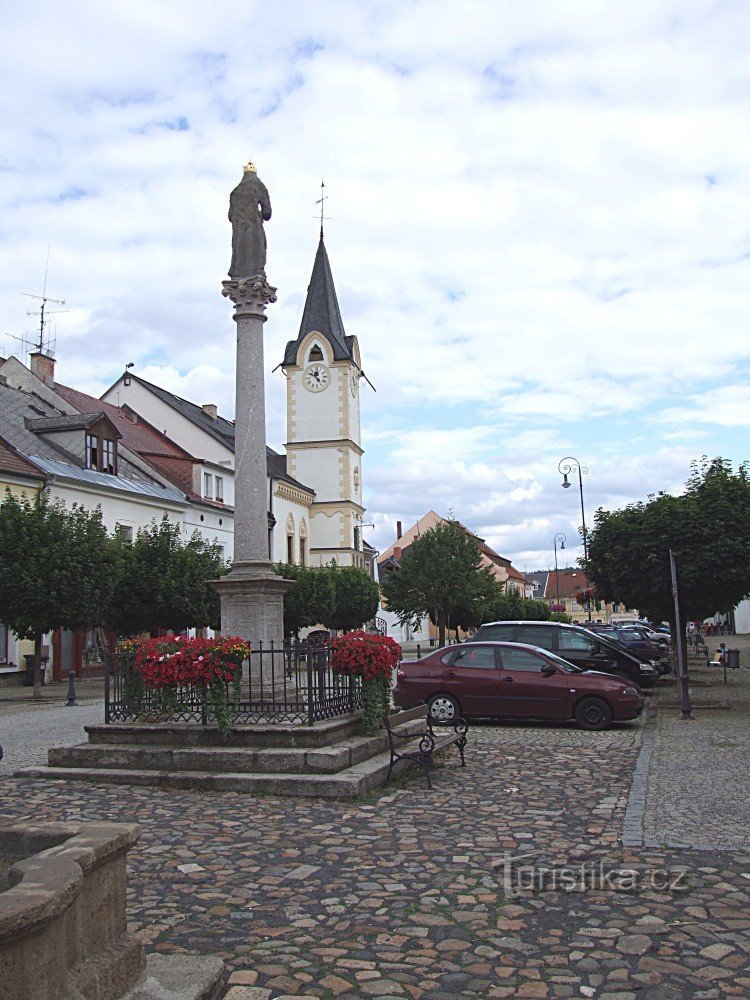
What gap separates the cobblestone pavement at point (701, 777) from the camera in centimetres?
746

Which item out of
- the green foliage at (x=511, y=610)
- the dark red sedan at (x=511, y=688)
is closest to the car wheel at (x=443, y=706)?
the dark red sedan at (x=511, y=688)

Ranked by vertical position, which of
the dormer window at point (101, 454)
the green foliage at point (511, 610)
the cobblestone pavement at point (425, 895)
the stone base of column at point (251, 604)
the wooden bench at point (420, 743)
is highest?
the dormer window at point (101, 454)

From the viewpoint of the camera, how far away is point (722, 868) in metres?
6.41

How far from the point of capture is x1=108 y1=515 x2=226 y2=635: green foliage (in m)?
26.3

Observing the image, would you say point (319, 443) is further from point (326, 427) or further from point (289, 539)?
point (289, 539)

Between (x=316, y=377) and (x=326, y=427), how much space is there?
142 inches

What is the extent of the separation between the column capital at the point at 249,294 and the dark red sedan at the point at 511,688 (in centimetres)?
630

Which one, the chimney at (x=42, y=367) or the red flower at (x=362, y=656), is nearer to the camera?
the red flower at (x=362, y=656)

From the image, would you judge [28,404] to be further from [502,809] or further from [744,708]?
[502,809]

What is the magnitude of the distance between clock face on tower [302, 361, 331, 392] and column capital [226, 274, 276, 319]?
151ft

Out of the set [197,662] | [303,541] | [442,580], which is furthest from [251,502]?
[303,541]

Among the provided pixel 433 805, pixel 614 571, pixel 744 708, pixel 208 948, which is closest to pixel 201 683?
pixel 433 805

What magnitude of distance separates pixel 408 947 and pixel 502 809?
366cm

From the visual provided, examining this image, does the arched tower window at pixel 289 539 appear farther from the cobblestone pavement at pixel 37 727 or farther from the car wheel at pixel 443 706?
the car wheel at pixel 443 706
